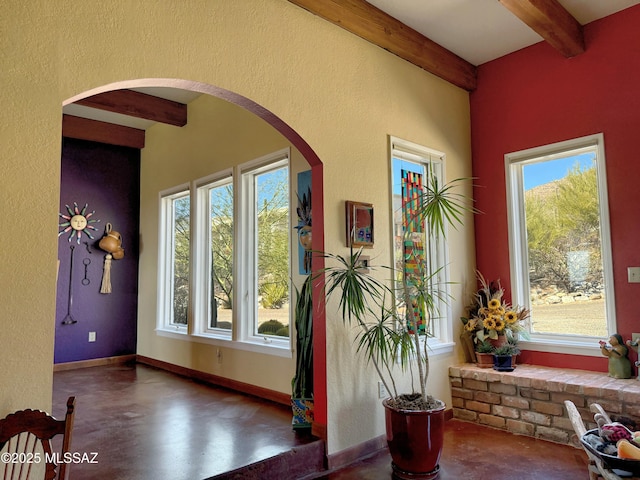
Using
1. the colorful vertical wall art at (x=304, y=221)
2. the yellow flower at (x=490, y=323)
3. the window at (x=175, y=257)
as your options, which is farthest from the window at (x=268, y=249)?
the yellow flower at (x=490, y=323)

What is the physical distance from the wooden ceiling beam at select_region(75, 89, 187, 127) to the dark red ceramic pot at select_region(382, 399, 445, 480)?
162 inches

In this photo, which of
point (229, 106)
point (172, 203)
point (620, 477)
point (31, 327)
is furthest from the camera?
point (172, 203)

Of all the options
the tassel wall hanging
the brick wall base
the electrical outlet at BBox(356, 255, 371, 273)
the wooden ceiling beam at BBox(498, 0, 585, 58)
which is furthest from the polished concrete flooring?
the wooden ceiling beam at BBox(498, 0, 585, 58)

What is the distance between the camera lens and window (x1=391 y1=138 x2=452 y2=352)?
3805 millimetres

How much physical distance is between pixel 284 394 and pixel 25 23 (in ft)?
10.3

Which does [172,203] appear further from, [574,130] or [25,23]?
[574,130]

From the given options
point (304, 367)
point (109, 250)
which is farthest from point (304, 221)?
point (109, 250)

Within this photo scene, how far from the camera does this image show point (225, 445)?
2.95m

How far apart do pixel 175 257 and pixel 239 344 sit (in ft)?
6.00

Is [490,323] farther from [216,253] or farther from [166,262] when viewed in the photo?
[166,262]

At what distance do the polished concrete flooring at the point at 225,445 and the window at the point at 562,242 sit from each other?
1.05m

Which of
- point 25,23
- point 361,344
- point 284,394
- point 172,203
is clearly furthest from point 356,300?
point 172,203

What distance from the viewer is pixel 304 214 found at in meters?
3.86

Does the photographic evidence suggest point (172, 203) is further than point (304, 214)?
Yes
